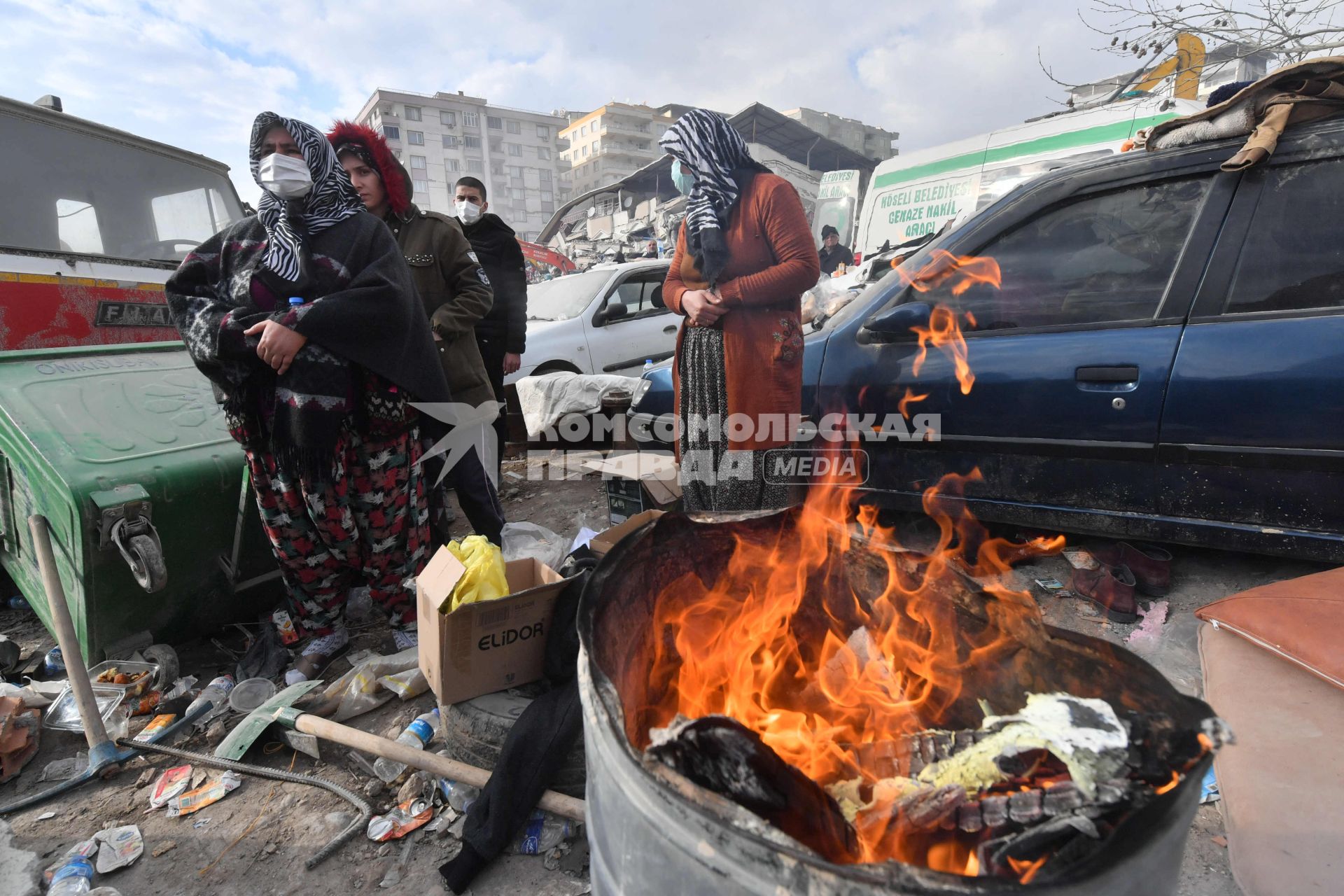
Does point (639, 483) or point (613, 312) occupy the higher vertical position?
point (613, 312)

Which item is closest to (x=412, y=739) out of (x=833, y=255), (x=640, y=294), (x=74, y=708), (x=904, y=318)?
(x=74, y=708)

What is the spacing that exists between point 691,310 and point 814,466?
3.60ft

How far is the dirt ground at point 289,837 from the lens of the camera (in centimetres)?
175

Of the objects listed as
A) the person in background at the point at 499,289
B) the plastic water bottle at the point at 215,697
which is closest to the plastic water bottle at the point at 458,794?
the plastic water bottle at the point at 215,697

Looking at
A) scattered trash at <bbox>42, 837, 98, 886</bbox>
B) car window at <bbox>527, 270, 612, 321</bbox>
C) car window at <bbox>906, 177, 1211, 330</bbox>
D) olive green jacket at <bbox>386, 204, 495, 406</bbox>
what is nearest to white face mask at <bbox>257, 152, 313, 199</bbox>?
olive green jacket at <bbox>386, 204, 495, 406</bbox>

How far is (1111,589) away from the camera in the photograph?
2709mm

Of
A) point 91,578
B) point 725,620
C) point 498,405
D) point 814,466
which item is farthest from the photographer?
point 498,405

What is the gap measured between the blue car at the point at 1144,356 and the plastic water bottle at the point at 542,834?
217cm

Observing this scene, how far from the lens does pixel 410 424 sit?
2736 millimetres

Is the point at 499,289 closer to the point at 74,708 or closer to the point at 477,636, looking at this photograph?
the point at 477,636

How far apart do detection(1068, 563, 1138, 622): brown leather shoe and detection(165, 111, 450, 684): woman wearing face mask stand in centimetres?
298

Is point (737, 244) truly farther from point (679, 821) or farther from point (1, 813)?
point (1, 813)

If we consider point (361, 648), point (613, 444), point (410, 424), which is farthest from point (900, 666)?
point (613, 444)

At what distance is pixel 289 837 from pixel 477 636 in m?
0.78
